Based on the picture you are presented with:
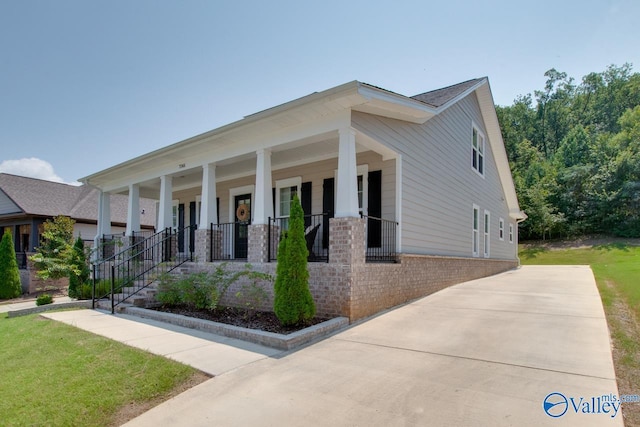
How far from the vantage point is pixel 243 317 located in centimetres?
675

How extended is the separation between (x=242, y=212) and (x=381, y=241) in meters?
5.21

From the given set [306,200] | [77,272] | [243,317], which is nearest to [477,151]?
[306,200]

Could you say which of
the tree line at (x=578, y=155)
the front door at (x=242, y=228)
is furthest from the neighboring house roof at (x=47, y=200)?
the tree line at (x=578, y=155)

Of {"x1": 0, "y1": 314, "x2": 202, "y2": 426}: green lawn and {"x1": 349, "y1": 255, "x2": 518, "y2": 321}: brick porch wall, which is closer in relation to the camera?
{"x1": 0, "y1": 314, "x2": 202, "y2": 426}: green lawn

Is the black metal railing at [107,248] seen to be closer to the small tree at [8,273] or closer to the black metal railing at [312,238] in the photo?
the small tree at [8,273]

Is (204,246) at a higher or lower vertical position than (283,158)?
lower

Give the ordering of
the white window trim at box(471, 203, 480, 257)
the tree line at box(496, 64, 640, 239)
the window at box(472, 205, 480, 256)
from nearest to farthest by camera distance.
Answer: the white window trim at box(471, 203, 480, 257) → the window at box(472, 205, 480, 256) → the tree line at box(496, 64, 640, 239)

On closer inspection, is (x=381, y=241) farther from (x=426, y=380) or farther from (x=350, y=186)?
(x=426, y=380)

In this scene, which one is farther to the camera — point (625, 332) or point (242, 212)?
point (242, 212)

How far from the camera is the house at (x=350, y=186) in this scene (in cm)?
658

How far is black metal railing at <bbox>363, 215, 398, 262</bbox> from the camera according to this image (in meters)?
8.01

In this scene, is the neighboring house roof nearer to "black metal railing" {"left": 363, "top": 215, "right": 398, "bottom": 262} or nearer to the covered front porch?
the covered front porch

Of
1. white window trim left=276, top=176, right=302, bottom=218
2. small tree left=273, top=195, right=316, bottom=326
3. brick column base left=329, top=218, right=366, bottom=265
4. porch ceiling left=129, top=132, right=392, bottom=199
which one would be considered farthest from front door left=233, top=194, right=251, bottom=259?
small tree left=273, top=195, right=316, bottom=326

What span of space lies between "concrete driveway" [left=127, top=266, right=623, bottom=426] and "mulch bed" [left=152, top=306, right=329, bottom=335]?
0.72 metres
